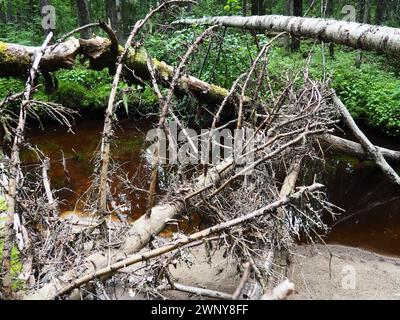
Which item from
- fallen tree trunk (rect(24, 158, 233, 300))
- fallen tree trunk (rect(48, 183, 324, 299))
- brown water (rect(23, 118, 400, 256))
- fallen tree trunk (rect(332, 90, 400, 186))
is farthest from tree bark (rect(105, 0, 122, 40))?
fallen tree trunk (rect(48, 183, 324, 299))

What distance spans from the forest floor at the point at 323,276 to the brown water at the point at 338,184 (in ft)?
1.54

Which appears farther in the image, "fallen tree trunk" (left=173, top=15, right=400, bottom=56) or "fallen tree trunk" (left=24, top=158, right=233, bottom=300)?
"fallen tree trunk" (left=173, top=15, right=400, bottom=56)

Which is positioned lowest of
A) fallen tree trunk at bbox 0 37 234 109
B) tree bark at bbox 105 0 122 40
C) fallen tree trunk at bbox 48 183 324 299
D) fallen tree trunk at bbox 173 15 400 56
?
fallen tree trunk at bbox 48 183 324 299

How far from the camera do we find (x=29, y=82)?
3.31 metres

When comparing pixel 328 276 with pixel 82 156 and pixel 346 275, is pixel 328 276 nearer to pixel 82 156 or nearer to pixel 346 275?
pixel 346 275

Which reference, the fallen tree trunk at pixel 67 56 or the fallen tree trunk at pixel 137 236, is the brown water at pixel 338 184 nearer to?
the fallen tree trunk at pixel 137 236

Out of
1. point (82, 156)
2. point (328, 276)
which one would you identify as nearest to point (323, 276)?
point (328, 276)

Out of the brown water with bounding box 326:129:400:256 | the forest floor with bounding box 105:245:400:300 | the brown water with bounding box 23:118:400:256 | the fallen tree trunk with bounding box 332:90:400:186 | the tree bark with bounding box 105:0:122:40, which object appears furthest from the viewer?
the tree bark with bounding box 105:0:122:40

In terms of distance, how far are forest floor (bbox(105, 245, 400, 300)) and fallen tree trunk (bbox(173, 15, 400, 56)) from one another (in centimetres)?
219

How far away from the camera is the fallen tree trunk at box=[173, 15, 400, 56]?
3602 millimetres

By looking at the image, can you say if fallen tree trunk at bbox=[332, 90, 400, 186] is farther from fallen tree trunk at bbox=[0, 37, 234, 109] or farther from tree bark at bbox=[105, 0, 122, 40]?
tree bark at bbox=[105, 0, 122, 40]

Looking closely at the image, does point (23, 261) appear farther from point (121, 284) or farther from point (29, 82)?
point (29, 82)
